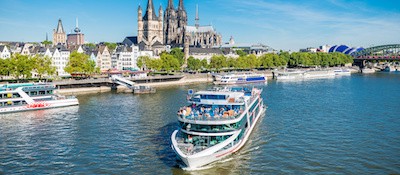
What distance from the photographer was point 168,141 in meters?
41.4

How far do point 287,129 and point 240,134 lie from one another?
37.8 feet

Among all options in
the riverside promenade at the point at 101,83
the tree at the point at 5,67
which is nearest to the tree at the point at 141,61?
the riverside promenade at the point at 101,83

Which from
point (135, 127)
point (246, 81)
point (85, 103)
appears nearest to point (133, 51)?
point (246, 81)

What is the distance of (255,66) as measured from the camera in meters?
175

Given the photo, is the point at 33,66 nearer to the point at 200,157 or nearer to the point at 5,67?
the point at 5,67

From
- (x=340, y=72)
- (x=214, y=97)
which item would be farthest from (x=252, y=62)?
(x=214, y=97)

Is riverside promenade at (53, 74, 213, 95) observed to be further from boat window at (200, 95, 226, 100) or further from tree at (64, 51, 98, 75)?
boat window at (200, 95, 226, 100)

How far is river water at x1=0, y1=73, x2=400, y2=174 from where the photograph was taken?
110ft

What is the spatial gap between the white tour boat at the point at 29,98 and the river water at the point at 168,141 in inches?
87.1

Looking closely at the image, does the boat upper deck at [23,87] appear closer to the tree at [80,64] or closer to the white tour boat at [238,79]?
the tree at [80,64]

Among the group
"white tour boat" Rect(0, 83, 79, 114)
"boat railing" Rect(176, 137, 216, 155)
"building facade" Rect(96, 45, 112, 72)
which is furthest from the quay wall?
"boat railing" Rect(176, 137, 216, 155)

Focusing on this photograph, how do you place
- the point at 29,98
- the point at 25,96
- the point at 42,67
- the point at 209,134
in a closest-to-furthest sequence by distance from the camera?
the point at 209,134 → the point at 25,96 → the point at 29,98 → the point at 42,67

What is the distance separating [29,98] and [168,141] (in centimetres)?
3267

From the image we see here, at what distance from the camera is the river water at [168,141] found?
3366 centimetres
